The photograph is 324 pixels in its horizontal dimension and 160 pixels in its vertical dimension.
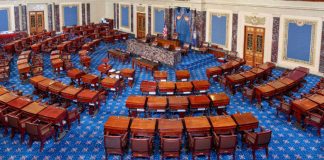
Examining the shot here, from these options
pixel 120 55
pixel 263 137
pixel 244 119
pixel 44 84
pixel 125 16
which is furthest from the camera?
pixel 125 16

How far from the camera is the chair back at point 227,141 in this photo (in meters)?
10.5

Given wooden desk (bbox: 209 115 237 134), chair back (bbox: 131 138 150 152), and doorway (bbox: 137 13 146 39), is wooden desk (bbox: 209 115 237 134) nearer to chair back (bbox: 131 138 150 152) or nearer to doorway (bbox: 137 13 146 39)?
chair back (bbox: 131 138 150 152)

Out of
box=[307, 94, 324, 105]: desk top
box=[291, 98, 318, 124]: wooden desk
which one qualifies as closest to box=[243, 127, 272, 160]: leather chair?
box=[291, 98, 318, 124]: wooden desk

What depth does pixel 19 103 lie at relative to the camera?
512 inches

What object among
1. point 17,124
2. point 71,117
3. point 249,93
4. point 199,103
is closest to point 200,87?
point 249,93

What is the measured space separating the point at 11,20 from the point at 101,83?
1608cm

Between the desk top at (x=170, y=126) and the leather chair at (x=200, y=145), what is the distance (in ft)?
1.85

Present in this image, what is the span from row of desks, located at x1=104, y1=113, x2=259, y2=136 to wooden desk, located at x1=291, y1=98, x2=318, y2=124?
89.5 inches

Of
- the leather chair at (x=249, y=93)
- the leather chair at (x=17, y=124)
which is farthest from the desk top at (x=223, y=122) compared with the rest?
the leather chair at (x=17, y=124)

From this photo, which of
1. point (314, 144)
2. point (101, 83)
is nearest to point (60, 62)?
point (101, 83)

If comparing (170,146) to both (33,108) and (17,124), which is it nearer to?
(17,124)

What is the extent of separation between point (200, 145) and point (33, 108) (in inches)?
234

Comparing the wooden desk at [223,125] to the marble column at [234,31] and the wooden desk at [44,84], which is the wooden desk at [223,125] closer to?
the wooden desk at [44,84]

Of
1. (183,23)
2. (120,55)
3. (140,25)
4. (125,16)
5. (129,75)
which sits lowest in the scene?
(129,75)
